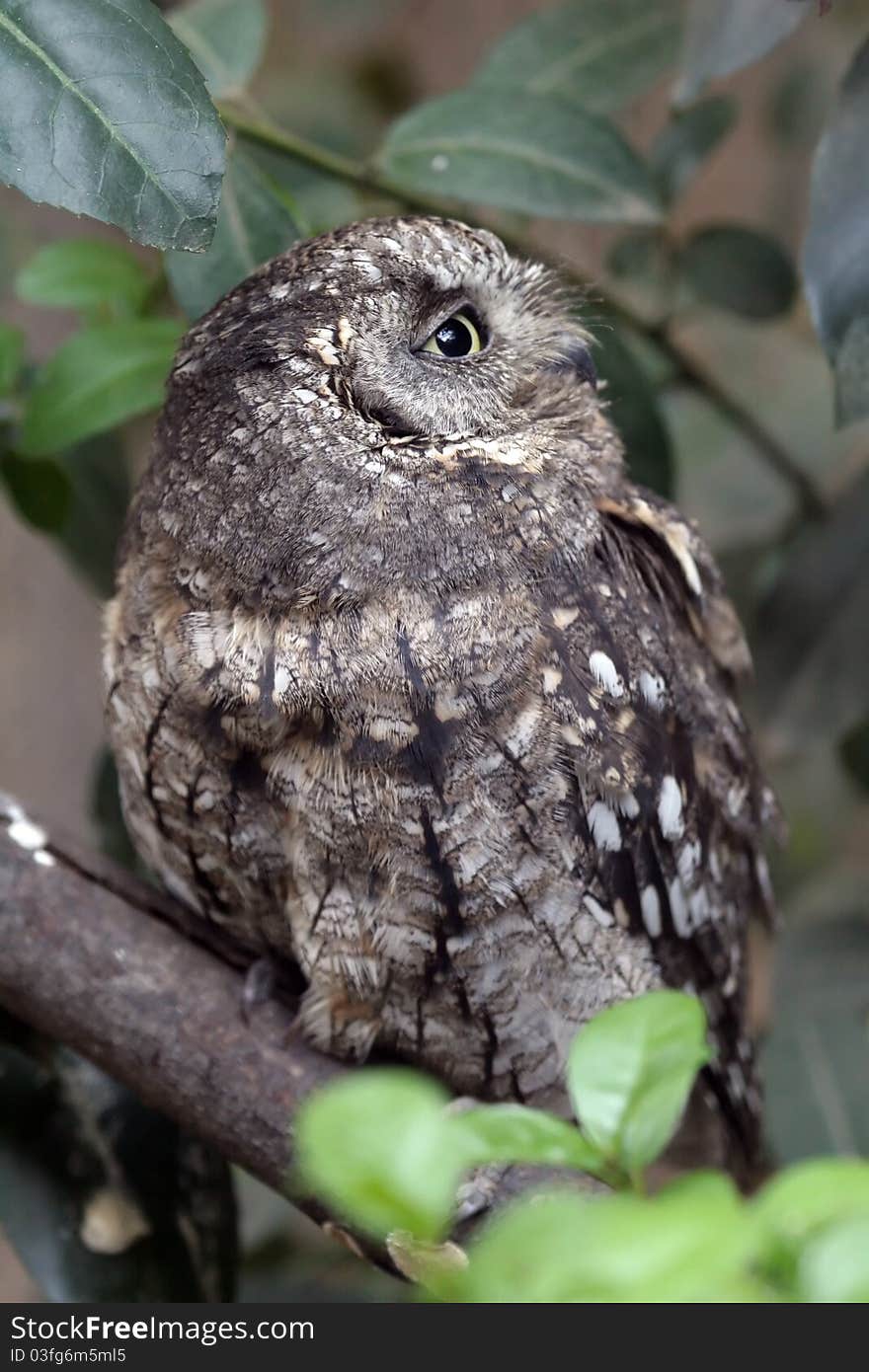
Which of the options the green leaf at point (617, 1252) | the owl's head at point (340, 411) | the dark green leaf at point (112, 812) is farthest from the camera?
the dark green leaf at point (112, 812)

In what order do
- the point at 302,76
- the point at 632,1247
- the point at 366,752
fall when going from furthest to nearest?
the point at 302,76 → the point at 366,752 → the point at 632,1247

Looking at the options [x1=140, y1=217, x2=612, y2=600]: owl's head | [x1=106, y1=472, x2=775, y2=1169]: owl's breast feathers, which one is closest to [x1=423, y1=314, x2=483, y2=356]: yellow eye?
[x1=140, y1=217, x2=612, y2=600]: owl's head

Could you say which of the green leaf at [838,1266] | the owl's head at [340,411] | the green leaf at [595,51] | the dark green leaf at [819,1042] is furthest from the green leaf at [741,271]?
the green leaf at [838,1266]

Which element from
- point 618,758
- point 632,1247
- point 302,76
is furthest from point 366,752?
point 302,76

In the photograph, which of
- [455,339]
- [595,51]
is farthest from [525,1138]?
[595,51]

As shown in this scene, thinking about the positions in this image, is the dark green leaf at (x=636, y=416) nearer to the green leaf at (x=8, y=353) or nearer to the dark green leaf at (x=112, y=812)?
the green leaf at (x=8, y=353)

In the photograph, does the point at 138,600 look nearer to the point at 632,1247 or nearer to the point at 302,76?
the point at 632,1247

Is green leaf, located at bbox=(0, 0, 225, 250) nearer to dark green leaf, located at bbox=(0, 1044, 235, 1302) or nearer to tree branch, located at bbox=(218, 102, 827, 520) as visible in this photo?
tree branch, located at bbox=(218, 102, 827, 520)
